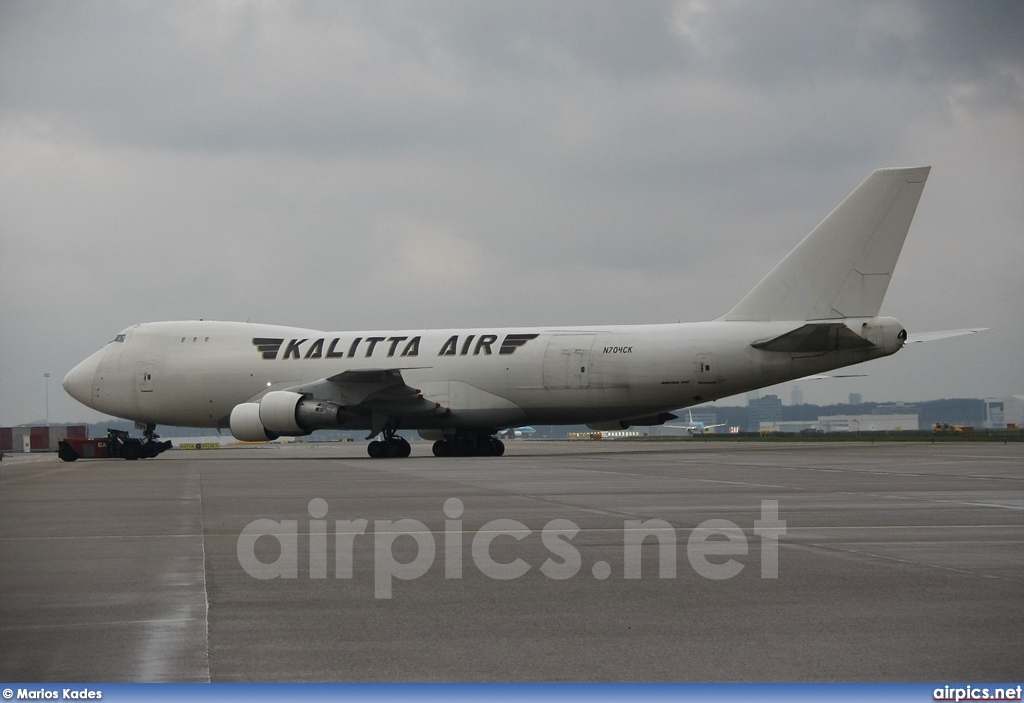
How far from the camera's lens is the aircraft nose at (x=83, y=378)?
43.0 metres

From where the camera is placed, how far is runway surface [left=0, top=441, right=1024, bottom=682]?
562 centimetres

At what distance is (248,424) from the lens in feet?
122

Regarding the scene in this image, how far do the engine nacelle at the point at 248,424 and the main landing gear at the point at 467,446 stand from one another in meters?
5.78

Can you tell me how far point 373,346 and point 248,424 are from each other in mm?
5024

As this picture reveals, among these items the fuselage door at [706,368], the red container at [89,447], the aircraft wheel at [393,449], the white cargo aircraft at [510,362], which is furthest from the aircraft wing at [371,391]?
the red container at [89,447]

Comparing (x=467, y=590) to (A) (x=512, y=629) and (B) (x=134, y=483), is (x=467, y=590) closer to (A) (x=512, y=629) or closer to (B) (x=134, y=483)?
(A) (x=512, y=629)

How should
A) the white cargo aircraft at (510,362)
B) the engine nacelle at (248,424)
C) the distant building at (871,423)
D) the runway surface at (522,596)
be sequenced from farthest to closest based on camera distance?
the distant building at (871,423) < the engine nacelle at (248,424) < the white cargo aircraft at (510,362) < the runway surface at (522,596)

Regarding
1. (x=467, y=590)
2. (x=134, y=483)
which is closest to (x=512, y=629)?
(x=467, y=590)

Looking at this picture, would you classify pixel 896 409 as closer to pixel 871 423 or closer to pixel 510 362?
pixel 871 423

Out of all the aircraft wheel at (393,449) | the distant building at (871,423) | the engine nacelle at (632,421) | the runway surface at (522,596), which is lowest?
the distant building at (871,423)

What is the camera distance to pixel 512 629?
6.51 m

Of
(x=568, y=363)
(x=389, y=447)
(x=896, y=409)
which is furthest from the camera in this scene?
(x=896, y=409)

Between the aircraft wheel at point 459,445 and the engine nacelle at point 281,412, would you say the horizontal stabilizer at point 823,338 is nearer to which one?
the aircraft wheel at point 459,445

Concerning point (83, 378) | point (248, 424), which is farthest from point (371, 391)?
point (83, 378)
